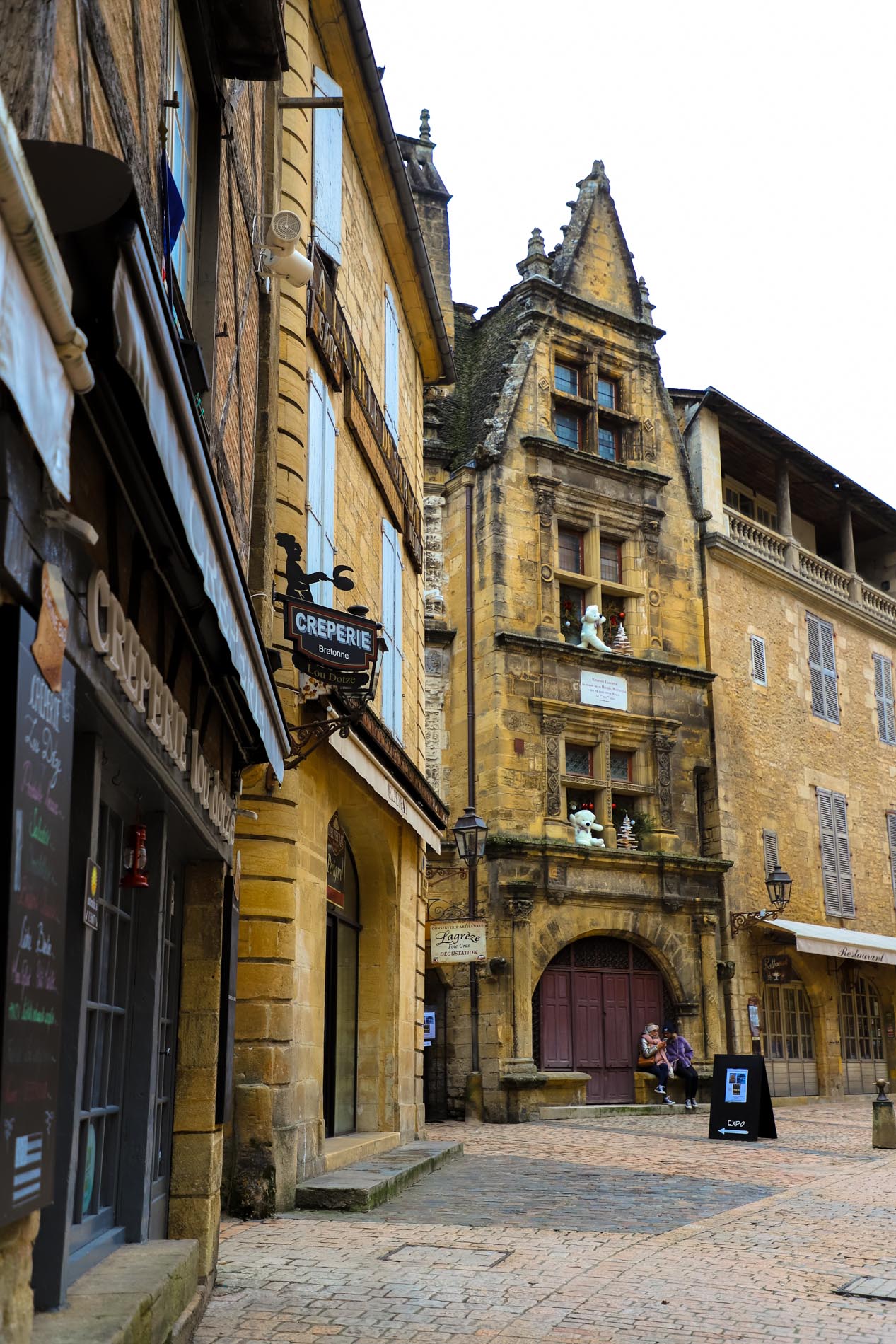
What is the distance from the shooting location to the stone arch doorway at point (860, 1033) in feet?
69.9

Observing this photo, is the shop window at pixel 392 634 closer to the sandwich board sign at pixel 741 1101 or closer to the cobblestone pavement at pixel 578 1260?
the cobblestone pavement at pixel 578 1260

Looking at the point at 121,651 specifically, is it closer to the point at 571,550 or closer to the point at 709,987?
the point at 709,987

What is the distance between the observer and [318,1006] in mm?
8555

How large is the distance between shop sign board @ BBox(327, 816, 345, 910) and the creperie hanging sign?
14.8 feet

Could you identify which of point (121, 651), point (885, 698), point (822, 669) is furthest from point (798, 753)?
point (121, 651)

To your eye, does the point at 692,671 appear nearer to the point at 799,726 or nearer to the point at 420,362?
the point at 799,726

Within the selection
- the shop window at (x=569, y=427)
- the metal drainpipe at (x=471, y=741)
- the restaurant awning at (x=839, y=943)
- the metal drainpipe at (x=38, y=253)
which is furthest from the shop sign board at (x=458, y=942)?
the metal drainpipe at (x=38, y=253)

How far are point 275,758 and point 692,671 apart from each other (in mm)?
14806

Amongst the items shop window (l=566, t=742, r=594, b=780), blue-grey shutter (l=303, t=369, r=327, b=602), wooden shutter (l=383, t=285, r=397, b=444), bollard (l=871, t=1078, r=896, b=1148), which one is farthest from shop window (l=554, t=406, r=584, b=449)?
blue-grey shutter (l=303, t=369, r=327, b=602)

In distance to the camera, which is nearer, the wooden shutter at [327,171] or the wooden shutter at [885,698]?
the wooden shutter at [327,171]

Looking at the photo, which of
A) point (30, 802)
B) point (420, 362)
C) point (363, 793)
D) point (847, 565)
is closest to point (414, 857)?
point (363, 793)

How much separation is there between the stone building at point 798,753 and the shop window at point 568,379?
2.22 meters

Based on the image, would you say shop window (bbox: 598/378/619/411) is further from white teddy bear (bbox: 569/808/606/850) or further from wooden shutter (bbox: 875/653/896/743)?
wooden shutter (bbox: 875/653/896/743)

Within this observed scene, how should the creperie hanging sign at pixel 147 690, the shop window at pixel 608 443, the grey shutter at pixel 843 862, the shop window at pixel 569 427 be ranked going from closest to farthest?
1. the creperie hanging sign at pixel 147 690
2. the shop window at pixel 569 427
3. the shop window at pixel 608 443
4. the grey shutter at pixel 843 862
